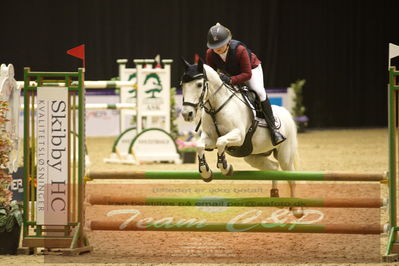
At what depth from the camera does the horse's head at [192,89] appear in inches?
167

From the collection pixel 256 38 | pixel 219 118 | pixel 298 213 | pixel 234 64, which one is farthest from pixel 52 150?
pixel 256 38

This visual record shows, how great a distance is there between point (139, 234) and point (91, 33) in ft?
35.6

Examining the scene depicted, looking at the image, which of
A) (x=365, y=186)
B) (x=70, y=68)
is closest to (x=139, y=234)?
(x=365, y=186)

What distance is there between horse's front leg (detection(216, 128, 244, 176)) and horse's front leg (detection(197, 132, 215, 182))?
0.28 feet

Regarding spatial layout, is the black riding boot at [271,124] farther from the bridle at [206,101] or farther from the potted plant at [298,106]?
the potted plant at [298,106]

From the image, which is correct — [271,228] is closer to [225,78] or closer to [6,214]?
[225,78]

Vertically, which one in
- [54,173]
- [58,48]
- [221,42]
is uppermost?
[58,48]

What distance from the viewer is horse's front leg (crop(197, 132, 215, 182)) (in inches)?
176

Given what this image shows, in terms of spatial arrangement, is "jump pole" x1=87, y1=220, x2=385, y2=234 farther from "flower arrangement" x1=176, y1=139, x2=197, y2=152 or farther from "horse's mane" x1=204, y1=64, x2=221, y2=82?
"flower arrangement" x1=176, y1=139, x2=197, y2=152

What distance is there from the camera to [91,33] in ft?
51.8

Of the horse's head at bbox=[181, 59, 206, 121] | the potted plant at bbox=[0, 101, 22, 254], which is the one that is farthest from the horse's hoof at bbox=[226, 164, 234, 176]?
the potted plant at bbox=[0, 101, 22, 254]

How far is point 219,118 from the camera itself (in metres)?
4.70

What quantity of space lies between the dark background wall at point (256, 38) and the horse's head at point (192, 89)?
11429 mm

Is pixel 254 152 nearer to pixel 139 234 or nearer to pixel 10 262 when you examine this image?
pixel 139 234
